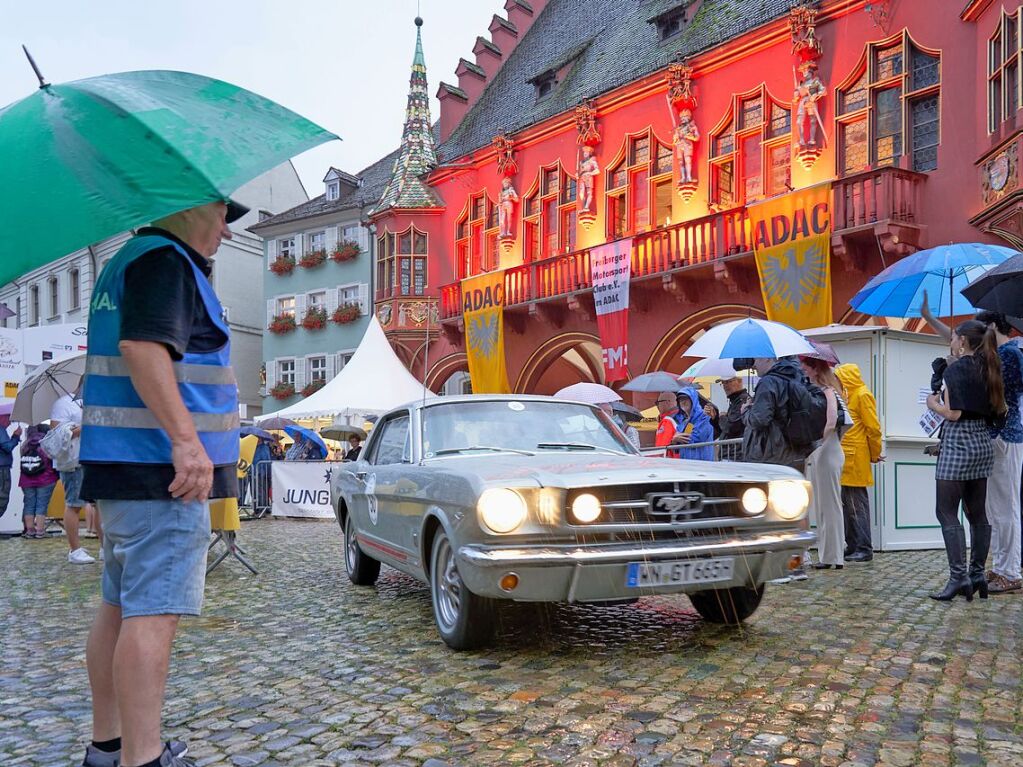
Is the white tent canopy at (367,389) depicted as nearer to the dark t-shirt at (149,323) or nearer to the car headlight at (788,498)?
the car headlight at (788,498)

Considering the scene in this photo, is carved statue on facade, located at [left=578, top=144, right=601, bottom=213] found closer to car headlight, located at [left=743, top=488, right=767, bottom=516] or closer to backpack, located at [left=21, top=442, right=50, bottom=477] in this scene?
backpack, located at [left=21, top=442, right=50, bottom=477]

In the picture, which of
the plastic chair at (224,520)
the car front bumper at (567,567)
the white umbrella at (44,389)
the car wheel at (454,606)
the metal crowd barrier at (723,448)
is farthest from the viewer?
the white umbrella at (44,389)

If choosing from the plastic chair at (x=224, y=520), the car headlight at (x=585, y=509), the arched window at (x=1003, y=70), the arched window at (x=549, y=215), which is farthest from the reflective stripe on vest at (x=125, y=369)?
the arched window at (x=549, y=215)

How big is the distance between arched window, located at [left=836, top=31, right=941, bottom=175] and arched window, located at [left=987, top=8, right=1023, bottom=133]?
58.6 inches

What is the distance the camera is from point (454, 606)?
5.31 meters

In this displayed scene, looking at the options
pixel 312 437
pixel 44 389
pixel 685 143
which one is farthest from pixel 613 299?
pixel 44 389

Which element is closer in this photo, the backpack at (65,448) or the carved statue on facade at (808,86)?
the backpack at (65,448)

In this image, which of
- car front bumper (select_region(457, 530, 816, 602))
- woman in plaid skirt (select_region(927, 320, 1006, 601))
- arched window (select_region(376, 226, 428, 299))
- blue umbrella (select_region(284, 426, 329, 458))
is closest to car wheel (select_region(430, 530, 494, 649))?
car front bumper (select_region(457, 530, 816, 602))

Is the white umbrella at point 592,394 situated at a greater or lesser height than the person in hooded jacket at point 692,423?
greater

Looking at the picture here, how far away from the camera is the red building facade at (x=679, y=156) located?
53.0 ft

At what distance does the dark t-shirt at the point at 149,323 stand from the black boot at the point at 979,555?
5.50m

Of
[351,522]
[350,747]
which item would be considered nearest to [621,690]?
[350,747]

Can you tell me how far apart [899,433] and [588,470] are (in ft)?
21.3

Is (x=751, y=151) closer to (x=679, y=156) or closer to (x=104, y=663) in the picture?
(x=679, y=156)
